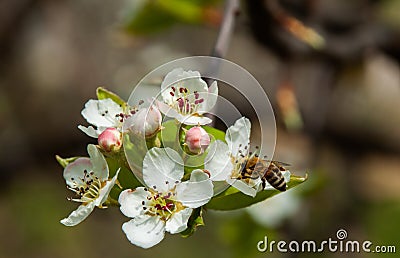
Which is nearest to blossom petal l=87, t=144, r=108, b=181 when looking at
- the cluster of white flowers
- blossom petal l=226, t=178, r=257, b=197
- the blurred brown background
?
the cluster of white flowers

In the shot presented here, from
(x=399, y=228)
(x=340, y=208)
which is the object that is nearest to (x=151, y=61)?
(x=340, y=208)

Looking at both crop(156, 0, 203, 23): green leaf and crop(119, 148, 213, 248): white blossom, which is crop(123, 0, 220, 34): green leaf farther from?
crop(119, 148, 213, 248): white blossom

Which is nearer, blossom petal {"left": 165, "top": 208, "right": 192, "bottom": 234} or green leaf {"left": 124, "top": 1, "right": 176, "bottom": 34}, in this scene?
blossom petal {"left": 165, "top": 208, "right": 192, "bottom": 234}

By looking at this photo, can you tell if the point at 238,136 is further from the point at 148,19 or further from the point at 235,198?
the point at 148,19

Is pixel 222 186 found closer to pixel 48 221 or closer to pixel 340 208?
pixel 340 208

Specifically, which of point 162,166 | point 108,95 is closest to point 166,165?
point 162,166

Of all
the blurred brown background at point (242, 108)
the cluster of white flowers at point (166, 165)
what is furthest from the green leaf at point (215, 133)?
the blurred brown background at point (242, 108)

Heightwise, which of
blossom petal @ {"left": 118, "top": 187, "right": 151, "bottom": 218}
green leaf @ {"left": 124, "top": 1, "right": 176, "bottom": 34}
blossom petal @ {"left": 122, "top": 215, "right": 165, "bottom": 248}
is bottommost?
blossom petal @ {"left": 122, "top": 215, "right": 165, "bottom": 248}
